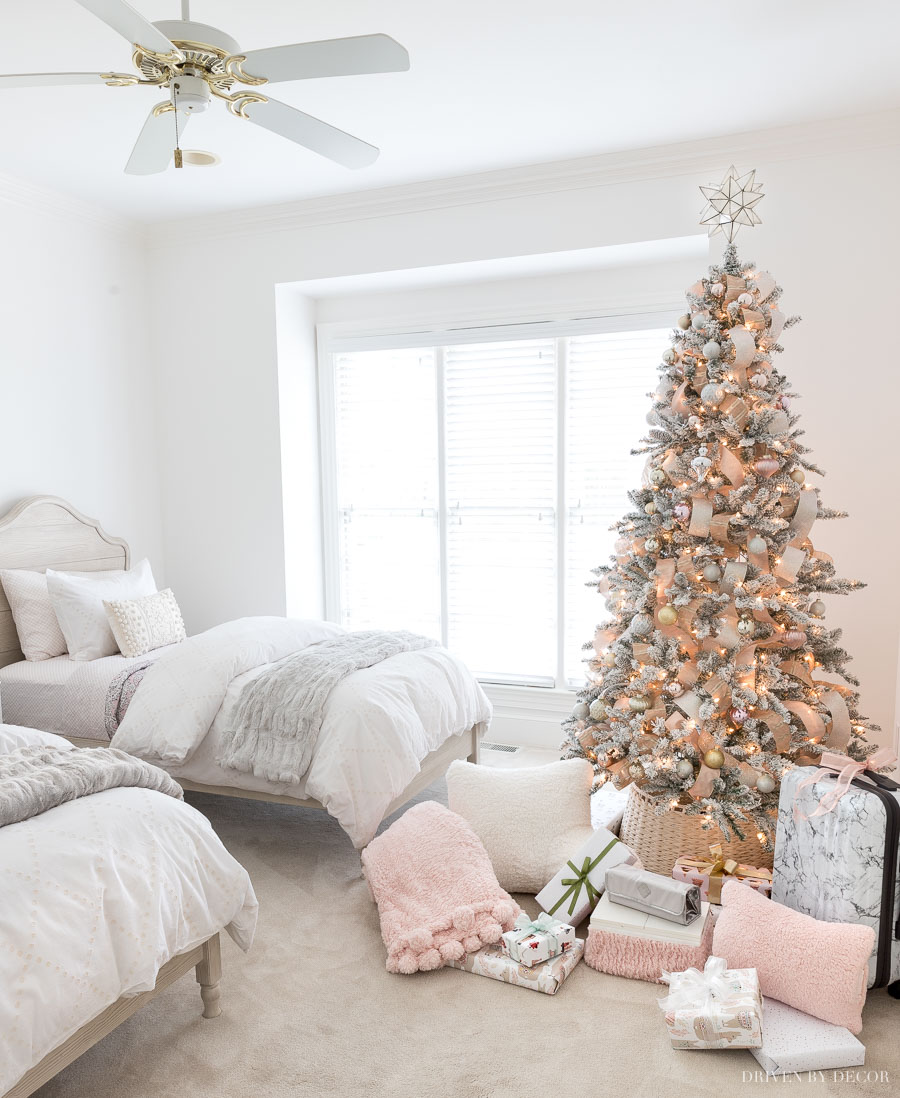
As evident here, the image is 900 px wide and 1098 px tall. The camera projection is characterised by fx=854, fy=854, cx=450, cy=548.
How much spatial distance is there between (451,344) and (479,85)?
67.2 inches

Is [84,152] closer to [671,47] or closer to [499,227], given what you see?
[499,227]

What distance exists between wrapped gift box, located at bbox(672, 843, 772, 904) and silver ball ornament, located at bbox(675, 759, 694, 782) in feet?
0.88

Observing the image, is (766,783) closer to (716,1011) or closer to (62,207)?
(716,1011)

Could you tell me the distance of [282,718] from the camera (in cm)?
305

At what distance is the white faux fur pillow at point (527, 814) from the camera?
113 inches

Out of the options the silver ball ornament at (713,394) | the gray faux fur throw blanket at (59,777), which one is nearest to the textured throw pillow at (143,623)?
the gray faux fur throw blanket at (59,777)

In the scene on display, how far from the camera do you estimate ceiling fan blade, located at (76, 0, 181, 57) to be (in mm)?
1737

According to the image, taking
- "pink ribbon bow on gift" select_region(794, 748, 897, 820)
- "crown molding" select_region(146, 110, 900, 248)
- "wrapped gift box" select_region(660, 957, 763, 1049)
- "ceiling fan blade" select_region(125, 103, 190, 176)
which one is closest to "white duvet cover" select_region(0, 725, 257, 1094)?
"wrapped gift box" select_region(660, 957, 763, 1049)

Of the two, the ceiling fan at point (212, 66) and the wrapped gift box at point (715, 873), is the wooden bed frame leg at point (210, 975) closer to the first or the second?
the wrapped gift box at point (715, 873)

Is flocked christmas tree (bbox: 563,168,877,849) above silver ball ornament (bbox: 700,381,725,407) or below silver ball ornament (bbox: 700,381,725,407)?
below

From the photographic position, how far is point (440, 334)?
475 centimetres

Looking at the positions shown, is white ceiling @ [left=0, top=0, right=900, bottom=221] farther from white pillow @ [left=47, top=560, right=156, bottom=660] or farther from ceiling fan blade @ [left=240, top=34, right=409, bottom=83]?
white pillow @ [left=47, top=560, right=156, bottom=660]

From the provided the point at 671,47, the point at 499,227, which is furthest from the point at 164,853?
the point at 499,227

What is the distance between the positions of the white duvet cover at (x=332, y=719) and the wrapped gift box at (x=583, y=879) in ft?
2.11
